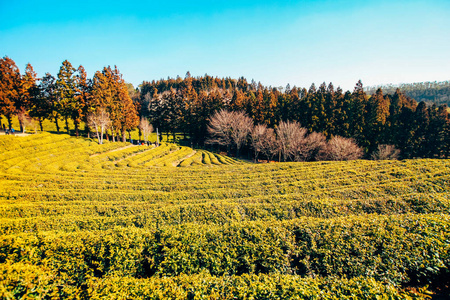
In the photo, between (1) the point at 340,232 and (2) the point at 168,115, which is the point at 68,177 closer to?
(1) the point at 340,232

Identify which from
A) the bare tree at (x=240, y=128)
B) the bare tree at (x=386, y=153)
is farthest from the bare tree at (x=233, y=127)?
the bare tree at (x=386, y=153)

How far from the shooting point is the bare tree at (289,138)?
118 ft

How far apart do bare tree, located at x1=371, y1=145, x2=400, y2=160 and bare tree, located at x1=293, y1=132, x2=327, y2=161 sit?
9651 mm

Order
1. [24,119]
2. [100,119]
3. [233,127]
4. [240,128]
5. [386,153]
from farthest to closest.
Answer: [233,127] < [240,128] < [100,119] < [24,119] < [386,153]

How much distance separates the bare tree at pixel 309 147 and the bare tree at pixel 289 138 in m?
0.57

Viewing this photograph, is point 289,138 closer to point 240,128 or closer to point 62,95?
point 240,128

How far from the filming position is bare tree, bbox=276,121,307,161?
118 ft

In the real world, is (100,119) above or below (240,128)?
above

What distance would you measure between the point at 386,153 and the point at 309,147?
13892mm

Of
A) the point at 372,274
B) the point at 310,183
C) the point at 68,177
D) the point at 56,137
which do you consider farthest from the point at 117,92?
the point at 372,274

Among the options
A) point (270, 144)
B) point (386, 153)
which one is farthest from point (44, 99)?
point (386, 153)

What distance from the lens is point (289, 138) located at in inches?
1439

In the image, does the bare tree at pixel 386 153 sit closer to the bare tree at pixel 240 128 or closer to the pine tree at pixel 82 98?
the bare tree at pixel 240 128

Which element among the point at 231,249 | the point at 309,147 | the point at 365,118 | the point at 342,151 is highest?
the point at 365,118
